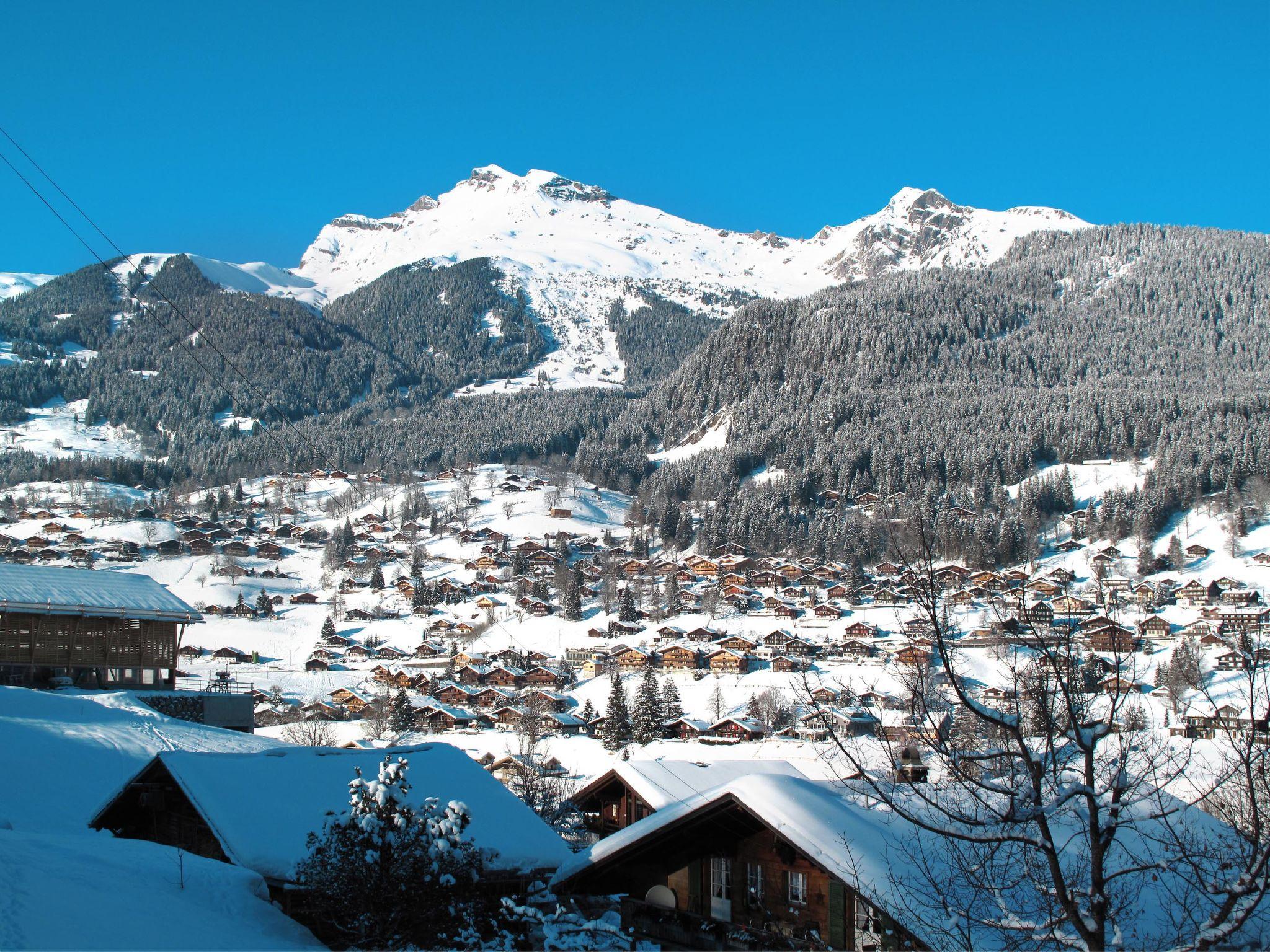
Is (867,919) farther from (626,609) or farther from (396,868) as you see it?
(626,609)

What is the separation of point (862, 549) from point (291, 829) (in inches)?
4228

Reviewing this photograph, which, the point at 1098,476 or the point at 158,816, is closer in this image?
the point at 158,816

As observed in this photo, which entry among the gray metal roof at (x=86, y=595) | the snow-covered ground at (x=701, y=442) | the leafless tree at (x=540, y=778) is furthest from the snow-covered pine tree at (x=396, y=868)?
the snow-covered ground at (x=701, y=442)

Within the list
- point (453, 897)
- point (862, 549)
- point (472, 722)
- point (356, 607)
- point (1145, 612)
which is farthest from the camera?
point (862, 549)

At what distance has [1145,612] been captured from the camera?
79.6 m

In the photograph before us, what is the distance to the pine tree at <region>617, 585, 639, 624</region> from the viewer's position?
93938 mm

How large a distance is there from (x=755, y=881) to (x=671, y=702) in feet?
158

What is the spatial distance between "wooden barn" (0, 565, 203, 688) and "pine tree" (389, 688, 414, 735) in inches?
1184

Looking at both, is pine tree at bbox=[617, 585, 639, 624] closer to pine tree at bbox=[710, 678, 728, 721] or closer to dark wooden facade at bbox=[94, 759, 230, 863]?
pine tree at bbox=[710, 678, 728, 721]

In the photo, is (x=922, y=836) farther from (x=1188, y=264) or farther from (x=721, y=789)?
(x=1188, y=264)

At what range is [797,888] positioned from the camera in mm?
13156

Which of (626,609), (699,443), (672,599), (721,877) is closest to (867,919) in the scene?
(721,877)

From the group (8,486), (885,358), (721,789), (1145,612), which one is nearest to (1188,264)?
(885,358)

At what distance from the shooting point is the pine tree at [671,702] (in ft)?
195
